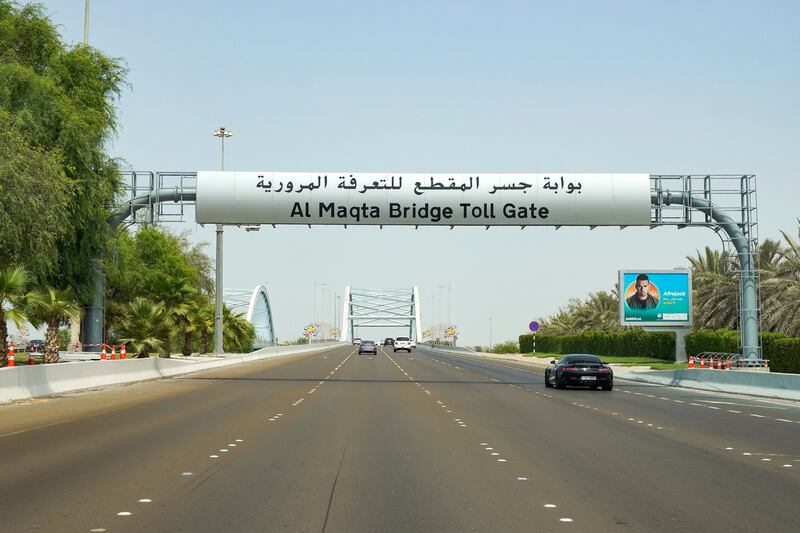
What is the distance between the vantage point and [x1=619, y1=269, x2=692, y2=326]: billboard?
57.3 meters

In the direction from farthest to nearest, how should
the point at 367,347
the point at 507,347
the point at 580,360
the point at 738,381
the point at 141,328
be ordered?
the point at 507,347 < the point at 367,347 < the point at 141,328 < the point at 580,360 < the point at 738,381

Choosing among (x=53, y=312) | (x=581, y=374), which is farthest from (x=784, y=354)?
(x=53, y=312)

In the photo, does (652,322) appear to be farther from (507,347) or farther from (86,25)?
(507,347)

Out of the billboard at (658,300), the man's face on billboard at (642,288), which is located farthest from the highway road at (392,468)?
the man's face on billboard at (642,288)

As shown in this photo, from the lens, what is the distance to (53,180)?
84.7 ft

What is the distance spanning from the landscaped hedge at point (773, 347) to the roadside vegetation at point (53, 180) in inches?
1116

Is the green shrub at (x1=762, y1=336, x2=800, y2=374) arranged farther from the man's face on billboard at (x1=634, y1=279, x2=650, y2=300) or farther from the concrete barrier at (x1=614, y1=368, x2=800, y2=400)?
the man's face on billboard at (x1=634, y1=279, x2=650, y2=300)

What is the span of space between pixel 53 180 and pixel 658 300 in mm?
40890

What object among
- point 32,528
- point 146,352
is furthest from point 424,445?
point 146,352

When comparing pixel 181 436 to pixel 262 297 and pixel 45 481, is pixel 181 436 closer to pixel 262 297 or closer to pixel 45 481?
pixel 45 481

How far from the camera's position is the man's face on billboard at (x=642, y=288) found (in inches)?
2270

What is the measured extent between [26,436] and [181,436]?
249 centimetres

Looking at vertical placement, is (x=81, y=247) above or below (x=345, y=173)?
below

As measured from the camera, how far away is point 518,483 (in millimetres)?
10633
